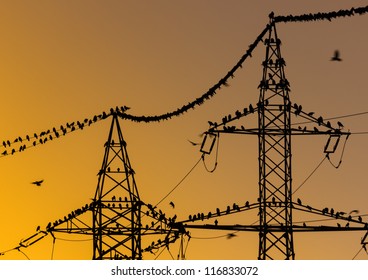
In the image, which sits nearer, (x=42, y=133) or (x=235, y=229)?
(x=235, y=229)

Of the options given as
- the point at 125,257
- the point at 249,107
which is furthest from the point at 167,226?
the point at 249,107

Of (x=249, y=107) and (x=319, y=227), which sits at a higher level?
(x=249, y=107)

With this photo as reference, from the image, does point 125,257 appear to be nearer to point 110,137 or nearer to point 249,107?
point 110,137

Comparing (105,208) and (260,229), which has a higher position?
(105,208)

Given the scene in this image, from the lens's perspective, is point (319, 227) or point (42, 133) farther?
point (42, 133)

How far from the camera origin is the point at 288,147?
72375 millimetres

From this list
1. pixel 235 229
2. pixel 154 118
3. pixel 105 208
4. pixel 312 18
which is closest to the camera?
pixel 235 229

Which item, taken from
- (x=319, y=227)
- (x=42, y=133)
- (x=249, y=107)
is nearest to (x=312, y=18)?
(x=249, y=107)

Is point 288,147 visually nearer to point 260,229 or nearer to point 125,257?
point 260,229

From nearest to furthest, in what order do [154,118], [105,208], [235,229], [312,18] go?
[235,229], [312,18], [105,208], [154,118]

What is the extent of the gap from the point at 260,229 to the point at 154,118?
55.4ft

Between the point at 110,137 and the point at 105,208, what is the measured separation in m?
3.02

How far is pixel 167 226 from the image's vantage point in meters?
80.4

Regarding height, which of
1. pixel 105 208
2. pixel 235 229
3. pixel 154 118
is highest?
pixel 154 118
